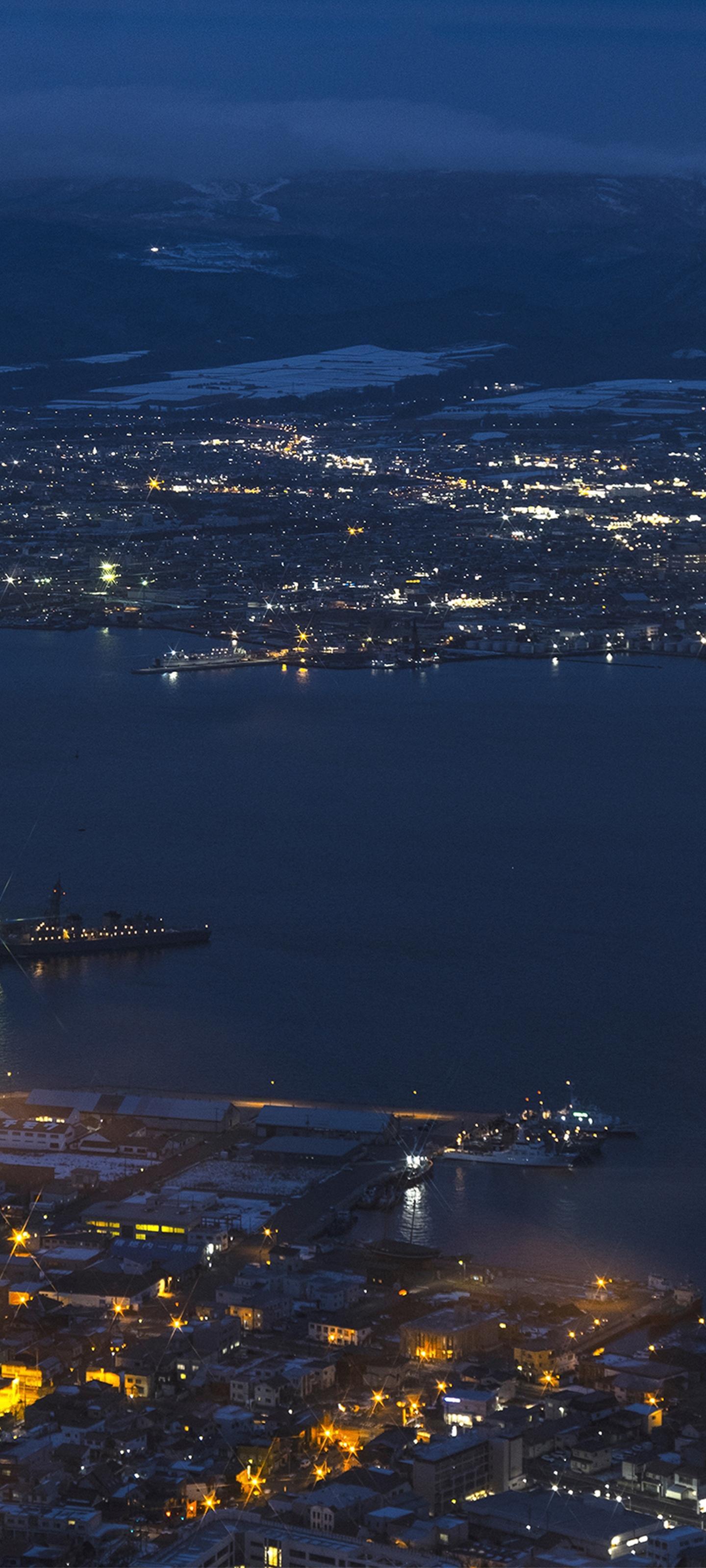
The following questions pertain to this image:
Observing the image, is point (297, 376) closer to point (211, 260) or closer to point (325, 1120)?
point (211, 260)

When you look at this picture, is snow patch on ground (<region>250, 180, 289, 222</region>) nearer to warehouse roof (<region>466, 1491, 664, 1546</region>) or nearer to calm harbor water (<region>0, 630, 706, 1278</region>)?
calm harbor water (<region>0, 630, 706, 1278</region>)

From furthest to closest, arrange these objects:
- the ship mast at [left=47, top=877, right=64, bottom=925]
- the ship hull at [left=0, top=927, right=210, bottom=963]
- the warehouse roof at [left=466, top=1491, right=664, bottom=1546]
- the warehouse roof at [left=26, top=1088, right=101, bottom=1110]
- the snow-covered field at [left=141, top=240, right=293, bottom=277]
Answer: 1. the snow-covered field at [left=141, top=240, right=293, bottom=277]
2. the ship mast at [left=47, top=877, right=64, bottom=925]
3. the ship hull at [left=0, top=927, right=210, bottom=963]
4. the warehouse roof at [left=26, top=1088, right=101, bottom=1110]
5. the warehouse roof at [left=466, top=1491, right=664, bottom=1546]

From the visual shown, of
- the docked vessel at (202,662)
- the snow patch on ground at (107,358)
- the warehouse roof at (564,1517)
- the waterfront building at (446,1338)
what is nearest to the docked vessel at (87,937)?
the waterfront building at (446,1338)

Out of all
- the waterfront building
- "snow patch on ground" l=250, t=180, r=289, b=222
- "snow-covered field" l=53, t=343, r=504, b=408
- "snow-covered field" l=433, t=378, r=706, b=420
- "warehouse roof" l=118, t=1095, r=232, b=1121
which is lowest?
the waterfront building

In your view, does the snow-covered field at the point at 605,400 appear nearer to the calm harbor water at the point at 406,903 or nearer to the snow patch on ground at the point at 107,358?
the snow patch on ground at the point at 107,358

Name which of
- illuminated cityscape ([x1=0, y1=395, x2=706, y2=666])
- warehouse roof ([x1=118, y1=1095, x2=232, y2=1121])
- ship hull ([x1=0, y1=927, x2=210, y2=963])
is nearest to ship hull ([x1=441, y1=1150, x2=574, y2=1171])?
warehouse roof ([x1=118, y1=1095, x2=232, y2=1121])

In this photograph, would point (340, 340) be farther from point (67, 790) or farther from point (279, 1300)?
point (279, 1300)
